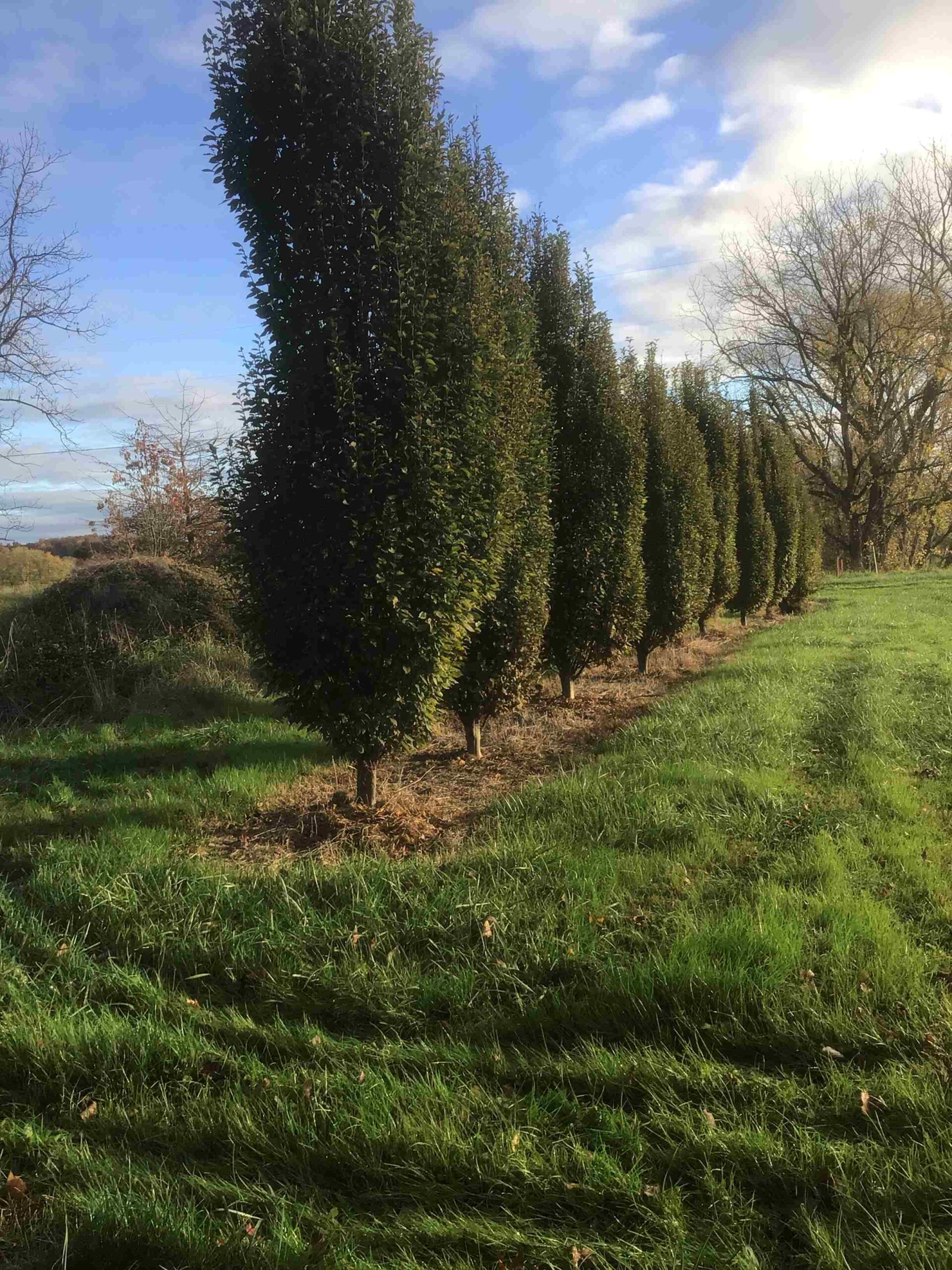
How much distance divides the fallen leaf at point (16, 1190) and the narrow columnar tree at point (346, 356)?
3.08 metres

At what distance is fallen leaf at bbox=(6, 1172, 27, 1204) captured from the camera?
93.7 inches

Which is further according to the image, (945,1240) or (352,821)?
(352,821)

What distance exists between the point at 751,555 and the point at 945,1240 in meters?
18.6

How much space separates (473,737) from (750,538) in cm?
1399

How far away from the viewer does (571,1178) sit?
2.26 meters

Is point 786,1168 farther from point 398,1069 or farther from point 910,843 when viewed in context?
point 910,843

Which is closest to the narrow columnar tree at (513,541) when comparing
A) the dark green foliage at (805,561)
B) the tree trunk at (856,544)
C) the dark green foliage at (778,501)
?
the dark green foliage at (778,501)

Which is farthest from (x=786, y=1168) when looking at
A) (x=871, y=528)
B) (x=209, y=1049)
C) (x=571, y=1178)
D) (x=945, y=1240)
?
(x=871, y=528)

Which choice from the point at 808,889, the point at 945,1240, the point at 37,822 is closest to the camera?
the point at 945,1240

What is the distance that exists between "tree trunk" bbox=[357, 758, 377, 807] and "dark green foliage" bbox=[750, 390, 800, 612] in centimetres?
1803

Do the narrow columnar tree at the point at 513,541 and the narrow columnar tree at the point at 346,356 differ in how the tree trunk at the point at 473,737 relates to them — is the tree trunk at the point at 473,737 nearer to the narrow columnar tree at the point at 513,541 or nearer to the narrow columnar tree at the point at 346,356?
the narrow columnar tree at the point at 513,541

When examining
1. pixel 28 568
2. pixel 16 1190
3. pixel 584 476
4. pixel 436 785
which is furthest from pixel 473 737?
pixel 28 568

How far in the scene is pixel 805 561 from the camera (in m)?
24.7

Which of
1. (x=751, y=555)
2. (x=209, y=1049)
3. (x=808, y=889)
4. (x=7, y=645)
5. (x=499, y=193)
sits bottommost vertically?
(x=209, y=1049)
